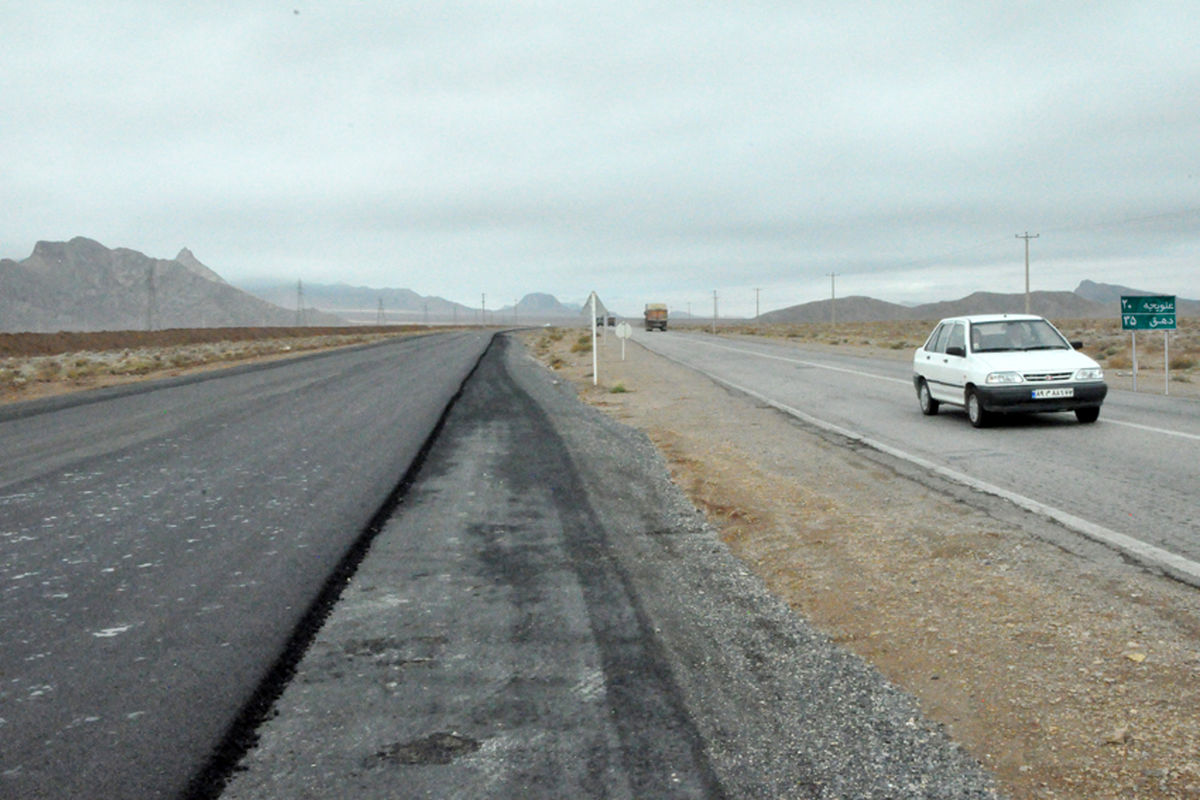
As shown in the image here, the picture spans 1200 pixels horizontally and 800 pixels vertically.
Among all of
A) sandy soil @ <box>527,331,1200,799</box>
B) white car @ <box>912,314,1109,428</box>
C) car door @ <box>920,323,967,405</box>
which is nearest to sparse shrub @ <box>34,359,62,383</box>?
car door @ <box>920,323,967,405</box>

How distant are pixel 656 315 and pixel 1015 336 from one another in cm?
8539

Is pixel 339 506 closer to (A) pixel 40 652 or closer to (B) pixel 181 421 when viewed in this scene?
(A) pixel 40 652

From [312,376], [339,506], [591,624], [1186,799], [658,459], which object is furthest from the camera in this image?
[312,376]

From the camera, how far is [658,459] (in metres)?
12.1

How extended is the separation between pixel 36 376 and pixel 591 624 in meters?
33.8

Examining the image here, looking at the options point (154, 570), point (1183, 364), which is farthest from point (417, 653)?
point (1183, 364)

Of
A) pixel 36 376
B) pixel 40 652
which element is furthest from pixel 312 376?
pixel 40 652

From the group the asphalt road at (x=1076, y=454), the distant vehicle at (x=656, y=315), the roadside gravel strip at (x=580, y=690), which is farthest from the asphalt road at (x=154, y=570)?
the distant vehicle at (x=656, y=315)

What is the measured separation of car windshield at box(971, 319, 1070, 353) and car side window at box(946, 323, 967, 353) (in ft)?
0.41

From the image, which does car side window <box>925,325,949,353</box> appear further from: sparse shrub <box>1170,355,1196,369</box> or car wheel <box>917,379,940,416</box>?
sparse shrub <box>1170,355,1196,369</box>

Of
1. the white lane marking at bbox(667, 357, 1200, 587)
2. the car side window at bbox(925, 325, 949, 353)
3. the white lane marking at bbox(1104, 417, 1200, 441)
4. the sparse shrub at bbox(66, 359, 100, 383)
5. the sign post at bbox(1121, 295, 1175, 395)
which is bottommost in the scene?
the white lane marking at bbox(667, 357, 1200, 587)

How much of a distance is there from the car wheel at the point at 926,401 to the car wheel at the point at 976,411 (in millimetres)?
1549

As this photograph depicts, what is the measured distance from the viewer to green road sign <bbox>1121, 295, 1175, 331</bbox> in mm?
19906

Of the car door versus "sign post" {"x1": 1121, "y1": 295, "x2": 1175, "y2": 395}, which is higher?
"sign post" {"x1": 1121, "y1": 295, "x2": 1175, "y2": 395}
